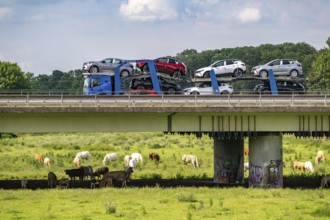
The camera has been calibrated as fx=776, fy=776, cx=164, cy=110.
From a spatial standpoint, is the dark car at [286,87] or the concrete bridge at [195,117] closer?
the concrete bridge at [195,117]

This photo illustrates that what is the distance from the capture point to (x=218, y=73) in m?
63.1

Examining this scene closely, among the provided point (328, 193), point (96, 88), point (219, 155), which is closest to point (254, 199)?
point (328, 193)

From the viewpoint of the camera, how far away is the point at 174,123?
53.3 m

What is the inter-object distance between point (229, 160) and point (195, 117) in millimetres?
7464

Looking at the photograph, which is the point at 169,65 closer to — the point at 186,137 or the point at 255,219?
the point at 255,219

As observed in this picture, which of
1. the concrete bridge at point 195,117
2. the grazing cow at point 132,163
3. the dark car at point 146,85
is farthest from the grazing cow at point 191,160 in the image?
the concrete bridge at point 195,117

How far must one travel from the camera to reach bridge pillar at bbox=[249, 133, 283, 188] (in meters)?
52.7

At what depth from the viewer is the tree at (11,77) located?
15975 centimetres

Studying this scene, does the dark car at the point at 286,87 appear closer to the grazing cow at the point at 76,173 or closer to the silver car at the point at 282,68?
the silver car at the point at 282,68

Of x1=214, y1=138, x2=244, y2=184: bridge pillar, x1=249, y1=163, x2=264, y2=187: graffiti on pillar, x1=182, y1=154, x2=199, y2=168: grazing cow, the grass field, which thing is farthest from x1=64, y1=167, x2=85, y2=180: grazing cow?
x1=182, y1=154, x2=199, y2=168: grazing cow

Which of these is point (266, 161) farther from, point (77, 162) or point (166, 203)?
point (77, 162)

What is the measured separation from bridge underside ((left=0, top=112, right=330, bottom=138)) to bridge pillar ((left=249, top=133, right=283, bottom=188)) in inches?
26.1

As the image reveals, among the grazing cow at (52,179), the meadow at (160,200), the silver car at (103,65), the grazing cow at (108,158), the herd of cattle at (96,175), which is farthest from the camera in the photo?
the grazing cow at (108,158)

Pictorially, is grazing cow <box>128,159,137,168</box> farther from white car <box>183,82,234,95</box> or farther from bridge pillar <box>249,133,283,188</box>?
bridge pillar <box>249,133,283,188</box>
